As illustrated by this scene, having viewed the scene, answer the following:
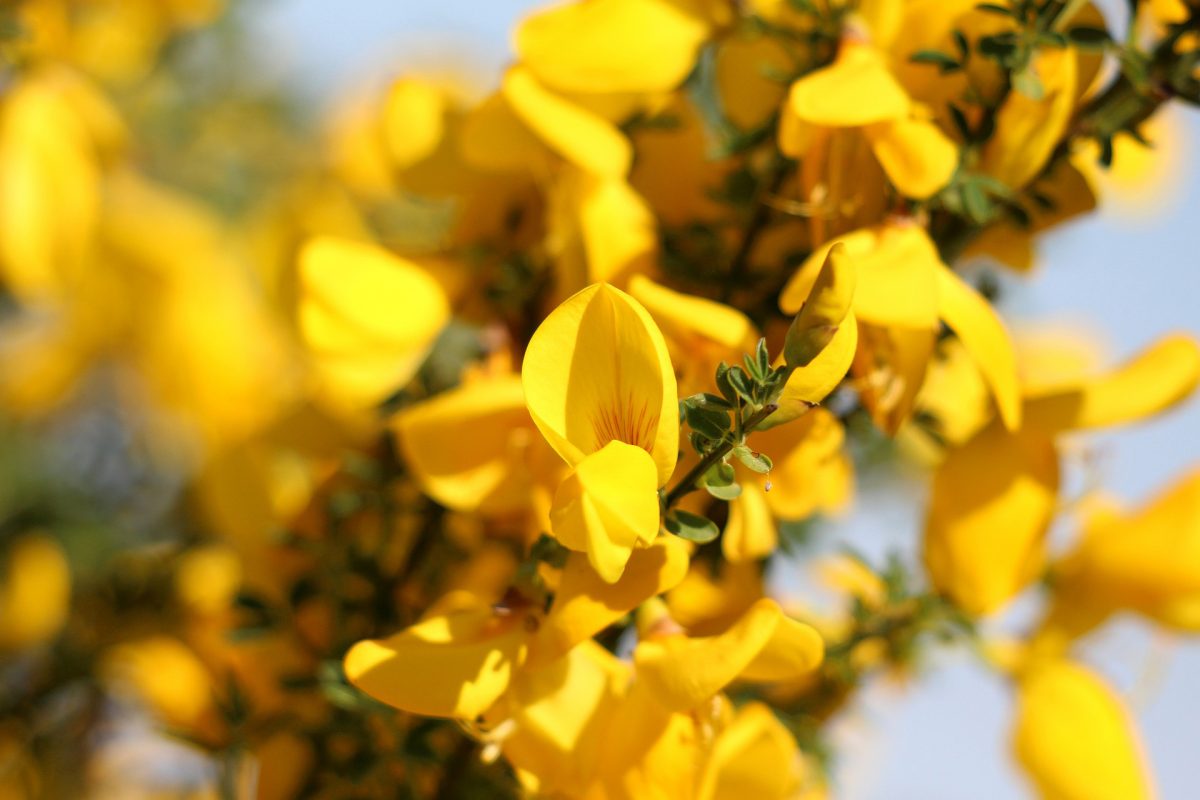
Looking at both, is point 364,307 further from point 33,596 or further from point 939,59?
point 33,596

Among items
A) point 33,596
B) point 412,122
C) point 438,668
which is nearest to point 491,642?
point 438,668

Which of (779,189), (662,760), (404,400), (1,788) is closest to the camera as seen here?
(662,760)

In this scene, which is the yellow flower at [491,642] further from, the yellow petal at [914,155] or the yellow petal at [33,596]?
the yellow petal at [33,596]

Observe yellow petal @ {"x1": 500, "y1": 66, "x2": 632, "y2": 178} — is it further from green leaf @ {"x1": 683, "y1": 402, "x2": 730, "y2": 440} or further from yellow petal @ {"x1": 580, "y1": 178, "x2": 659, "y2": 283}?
green leaf @ {"x1": 683, "y1": 402, "x2": 730, "y2": 440}

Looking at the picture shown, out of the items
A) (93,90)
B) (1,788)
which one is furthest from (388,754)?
(93,90)

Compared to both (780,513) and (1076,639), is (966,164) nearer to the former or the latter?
(780,513)

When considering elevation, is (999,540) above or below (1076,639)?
above
